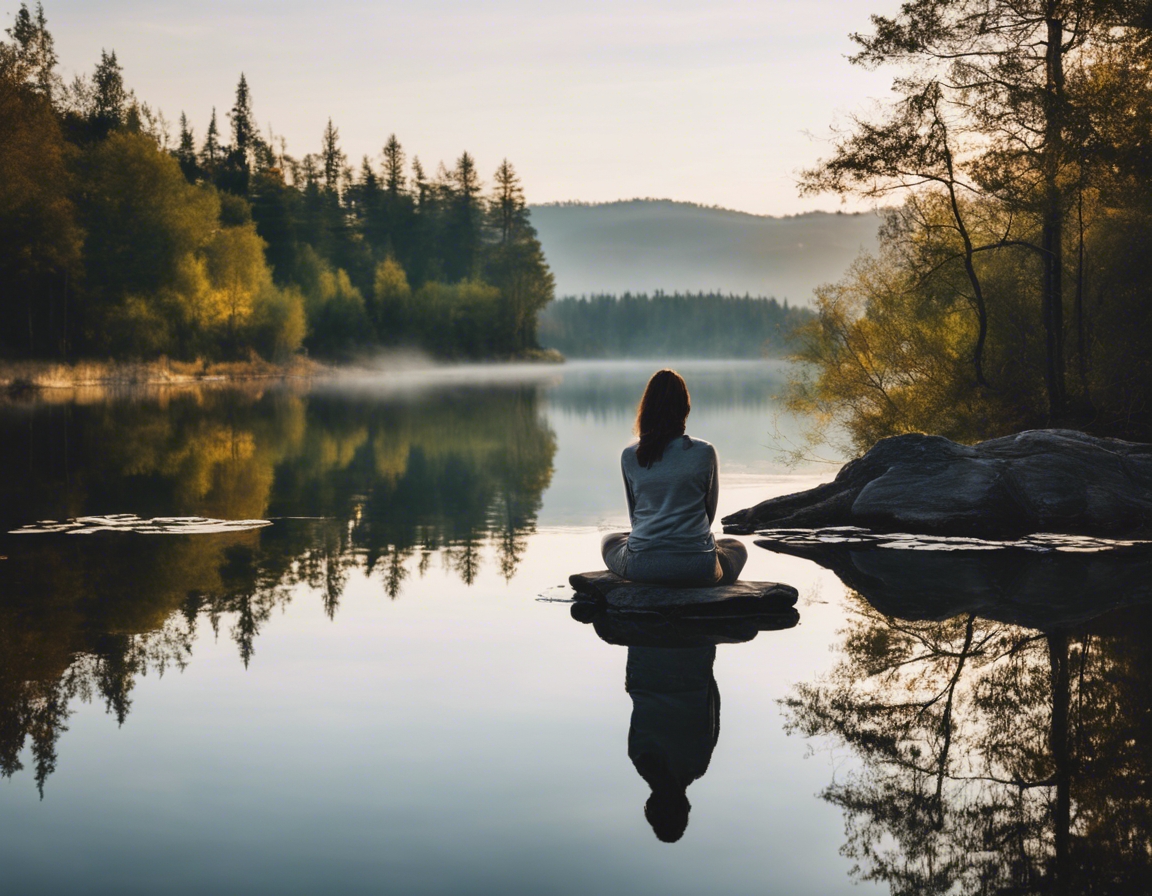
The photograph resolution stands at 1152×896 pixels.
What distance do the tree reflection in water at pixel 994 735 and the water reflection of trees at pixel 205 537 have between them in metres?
4.00

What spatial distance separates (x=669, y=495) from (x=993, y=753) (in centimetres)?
363

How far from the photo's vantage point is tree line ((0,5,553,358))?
2077 inches

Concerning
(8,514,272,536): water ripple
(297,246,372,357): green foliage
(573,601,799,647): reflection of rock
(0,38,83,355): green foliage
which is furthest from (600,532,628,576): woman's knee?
(297,246,372,357): green foliage

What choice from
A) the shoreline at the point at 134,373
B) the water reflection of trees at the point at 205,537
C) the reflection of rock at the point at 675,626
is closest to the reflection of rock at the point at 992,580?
the reflection of rock at the point at 675,626

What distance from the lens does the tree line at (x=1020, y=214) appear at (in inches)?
831

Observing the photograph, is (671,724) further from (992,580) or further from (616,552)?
(992,580)

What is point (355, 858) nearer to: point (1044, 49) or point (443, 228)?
point (1044, 49)

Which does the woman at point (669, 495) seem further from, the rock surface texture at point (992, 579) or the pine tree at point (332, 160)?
the pine tree at point (332, 160)

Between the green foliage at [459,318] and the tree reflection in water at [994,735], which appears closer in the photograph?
the tree reflection in water at [994,735]

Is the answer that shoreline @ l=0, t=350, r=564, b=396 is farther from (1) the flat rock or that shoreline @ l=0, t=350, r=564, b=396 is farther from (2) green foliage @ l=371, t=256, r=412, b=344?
Result: (1) the flat rock

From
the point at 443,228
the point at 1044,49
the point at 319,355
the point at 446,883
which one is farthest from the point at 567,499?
the point at 443,228

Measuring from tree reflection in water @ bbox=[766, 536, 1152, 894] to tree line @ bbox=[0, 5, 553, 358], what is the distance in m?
48.5

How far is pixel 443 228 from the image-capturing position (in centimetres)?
12006

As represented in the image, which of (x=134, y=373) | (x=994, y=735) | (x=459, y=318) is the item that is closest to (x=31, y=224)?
(x=134, y=373)
